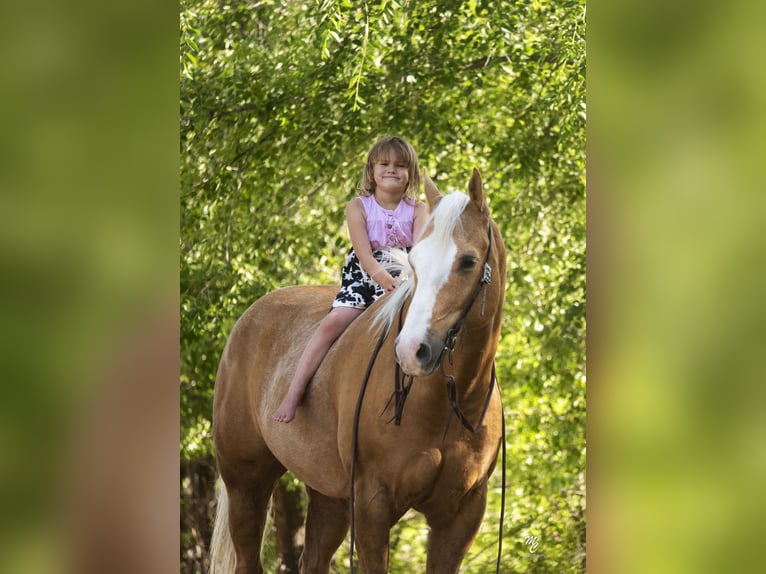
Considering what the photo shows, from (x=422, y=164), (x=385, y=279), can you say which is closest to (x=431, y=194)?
(x=385, y=279)

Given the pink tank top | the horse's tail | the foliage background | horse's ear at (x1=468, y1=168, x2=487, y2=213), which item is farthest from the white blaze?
the foliage background

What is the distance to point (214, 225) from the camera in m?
4.44

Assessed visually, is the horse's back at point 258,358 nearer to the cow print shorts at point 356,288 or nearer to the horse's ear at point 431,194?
the cow print shorts at point 356,288

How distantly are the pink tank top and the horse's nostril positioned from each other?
0.86m

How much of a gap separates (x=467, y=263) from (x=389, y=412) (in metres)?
0.54

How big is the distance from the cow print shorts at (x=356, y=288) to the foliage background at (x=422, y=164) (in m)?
1.31

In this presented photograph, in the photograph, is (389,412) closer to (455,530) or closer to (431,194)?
(455,530)

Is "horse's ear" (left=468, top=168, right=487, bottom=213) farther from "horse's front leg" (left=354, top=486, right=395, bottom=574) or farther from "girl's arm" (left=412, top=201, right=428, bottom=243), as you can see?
"horse's front leg" (left=354, top=486, right=395, bottom=574)

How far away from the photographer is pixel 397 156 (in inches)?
118

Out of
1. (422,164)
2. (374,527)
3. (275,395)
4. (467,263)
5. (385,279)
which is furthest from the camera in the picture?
(422,164)

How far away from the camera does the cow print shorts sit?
3121 mm

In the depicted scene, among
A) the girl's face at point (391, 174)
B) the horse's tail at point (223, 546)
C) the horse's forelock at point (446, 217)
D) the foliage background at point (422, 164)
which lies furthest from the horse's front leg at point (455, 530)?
the foliage background at point (422, 164)
